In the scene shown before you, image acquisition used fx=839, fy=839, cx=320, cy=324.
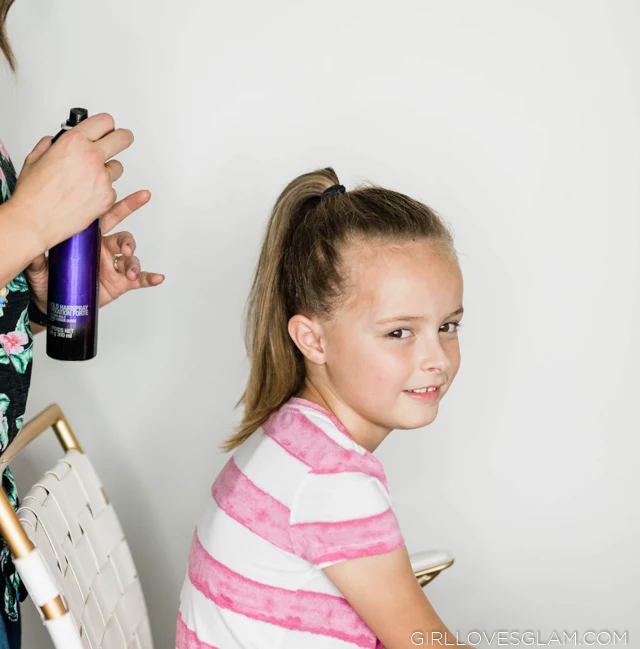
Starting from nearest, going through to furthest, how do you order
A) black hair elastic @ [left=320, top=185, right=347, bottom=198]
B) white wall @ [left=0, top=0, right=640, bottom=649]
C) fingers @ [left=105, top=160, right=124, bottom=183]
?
fingers @ [left=105, top=160, right=124, bottom=183], black hair elastic @ [left=320, top=185, right=347, bottom=198], white wall @ [left=0, top=0, right=640, bottom=649]

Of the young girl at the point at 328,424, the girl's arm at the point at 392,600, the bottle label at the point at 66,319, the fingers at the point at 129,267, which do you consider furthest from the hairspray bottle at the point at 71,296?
the girl's arm at the point at 392,600

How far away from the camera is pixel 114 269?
1.12 meters

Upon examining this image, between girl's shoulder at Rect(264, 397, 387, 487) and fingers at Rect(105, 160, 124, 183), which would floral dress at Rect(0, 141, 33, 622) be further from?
girl's shoulder at Rect(264, 397, 387, 487)

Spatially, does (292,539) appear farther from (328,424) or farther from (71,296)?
(71,296)

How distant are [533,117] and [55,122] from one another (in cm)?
84

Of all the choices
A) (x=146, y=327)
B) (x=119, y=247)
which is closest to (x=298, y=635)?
(x=119, y=247)

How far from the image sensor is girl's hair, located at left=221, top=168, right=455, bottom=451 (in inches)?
40.4

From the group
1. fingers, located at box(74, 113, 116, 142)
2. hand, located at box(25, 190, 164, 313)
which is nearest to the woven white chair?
hand, located at box(25, 190, 164, 313)

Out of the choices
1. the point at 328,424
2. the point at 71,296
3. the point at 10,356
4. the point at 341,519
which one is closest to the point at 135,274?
the point at 71,296

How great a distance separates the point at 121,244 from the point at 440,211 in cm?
61

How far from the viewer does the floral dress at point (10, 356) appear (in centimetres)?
91

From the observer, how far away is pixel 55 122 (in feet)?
4.92

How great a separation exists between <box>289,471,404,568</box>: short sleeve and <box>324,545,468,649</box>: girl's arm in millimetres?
13

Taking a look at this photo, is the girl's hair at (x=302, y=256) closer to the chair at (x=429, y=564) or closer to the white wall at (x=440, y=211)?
the chair at (x=429, y=564)
